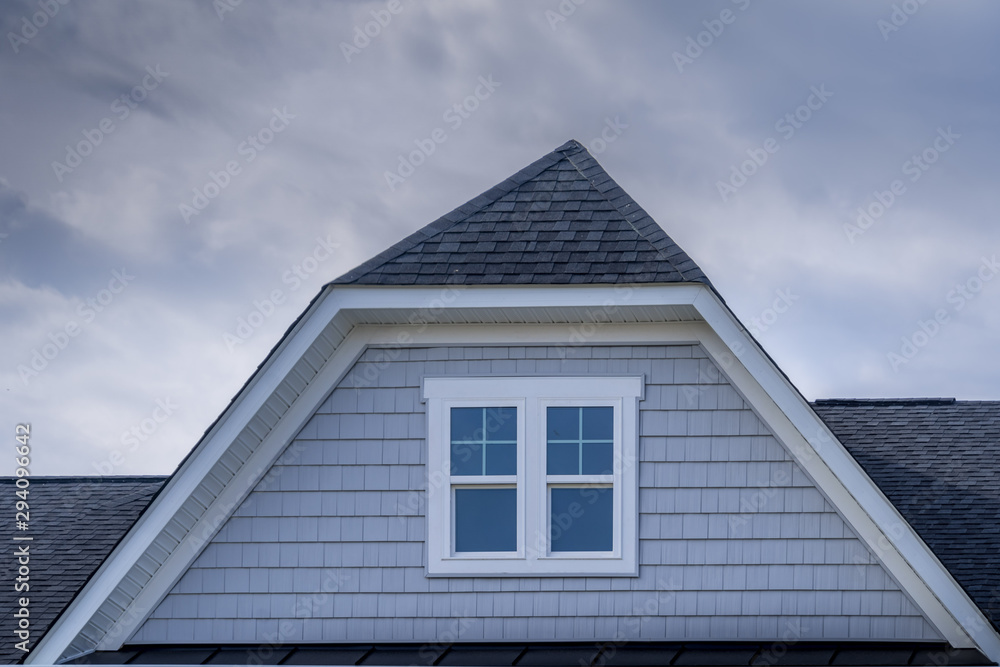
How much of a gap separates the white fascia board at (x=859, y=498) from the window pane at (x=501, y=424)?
5.49 ft

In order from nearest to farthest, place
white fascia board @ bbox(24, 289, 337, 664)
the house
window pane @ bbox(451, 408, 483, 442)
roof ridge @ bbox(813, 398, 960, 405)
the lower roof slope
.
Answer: white fascia board @ bbox(24, 289, 337, 664) < the house < window pane @ bbox(451, 408, 483, 442) < the lower roof slope < roof ridge @ bbox(813, 398, 960, 405)

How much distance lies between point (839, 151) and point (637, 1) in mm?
3430

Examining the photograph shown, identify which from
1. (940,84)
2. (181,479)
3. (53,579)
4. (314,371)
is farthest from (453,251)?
(940,84)

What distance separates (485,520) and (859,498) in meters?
2.76

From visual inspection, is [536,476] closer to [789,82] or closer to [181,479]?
[181,479]

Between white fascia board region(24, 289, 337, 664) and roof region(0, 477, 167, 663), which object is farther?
roof region(0, 477, 167, 663)

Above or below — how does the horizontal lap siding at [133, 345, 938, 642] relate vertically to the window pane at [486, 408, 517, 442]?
below


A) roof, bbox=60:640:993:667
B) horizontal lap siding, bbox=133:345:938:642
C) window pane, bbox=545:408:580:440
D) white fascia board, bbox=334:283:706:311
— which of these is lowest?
roof, bbox=60:640:993:667

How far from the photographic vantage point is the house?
22.8 ft

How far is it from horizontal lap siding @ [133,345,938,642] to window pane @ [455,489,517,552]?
271mm

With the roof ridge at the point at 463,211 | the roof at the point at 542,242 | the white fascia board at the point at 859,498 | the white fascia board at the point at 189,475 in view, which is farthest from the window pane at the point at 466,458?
the white fascia board at the point at 859,498

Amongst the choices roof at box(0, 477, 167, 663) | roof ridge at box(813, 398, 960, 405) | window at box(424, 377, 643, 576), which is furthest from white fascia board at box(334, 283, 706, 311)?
roof ridge at box(813, 398, 960, 405)

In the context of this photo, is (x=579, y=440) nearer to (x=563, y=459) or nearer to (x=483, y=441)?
(x=563, y=459)

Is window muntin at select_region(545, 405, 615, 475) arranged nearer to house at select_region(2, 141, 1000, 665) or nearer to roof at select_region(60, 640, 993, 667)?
house at select_region(2, 141, 1000, 665)
